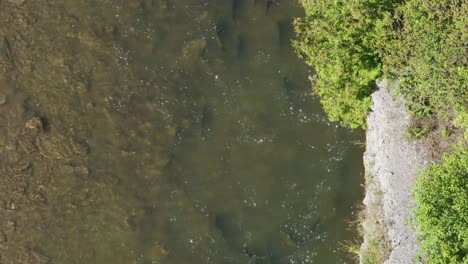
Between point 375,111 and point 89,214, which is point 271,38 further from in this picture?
point 89,214

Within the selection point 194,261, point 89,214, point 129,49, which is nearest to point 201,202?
point 194,261

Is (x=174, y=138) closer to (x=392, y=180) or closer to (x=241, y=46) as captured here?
(x=241, y=46)

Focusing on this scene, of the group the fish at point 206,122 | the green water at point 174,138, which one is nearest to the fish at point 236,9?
the green water at point 174,138

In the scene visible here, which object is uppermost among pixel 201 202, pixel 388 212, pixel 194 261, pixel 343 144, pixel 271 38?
pixel 271 38

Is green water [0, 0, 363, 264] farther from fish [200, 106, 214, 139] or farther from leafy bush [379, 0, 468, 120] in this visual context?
leafy bush [379, 0, 468, 120]

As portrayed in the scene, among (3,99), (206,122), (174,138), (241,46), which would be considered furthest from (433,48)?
(3,99)

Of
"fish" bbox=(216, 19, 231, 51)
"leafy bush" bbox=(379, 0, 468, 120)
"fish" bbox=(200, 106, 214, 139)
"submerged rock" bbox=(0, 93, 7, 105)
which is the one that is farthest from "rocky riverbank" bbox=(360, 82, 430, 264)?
"submerged rock" bbox=(0, 93, 7, 105)
